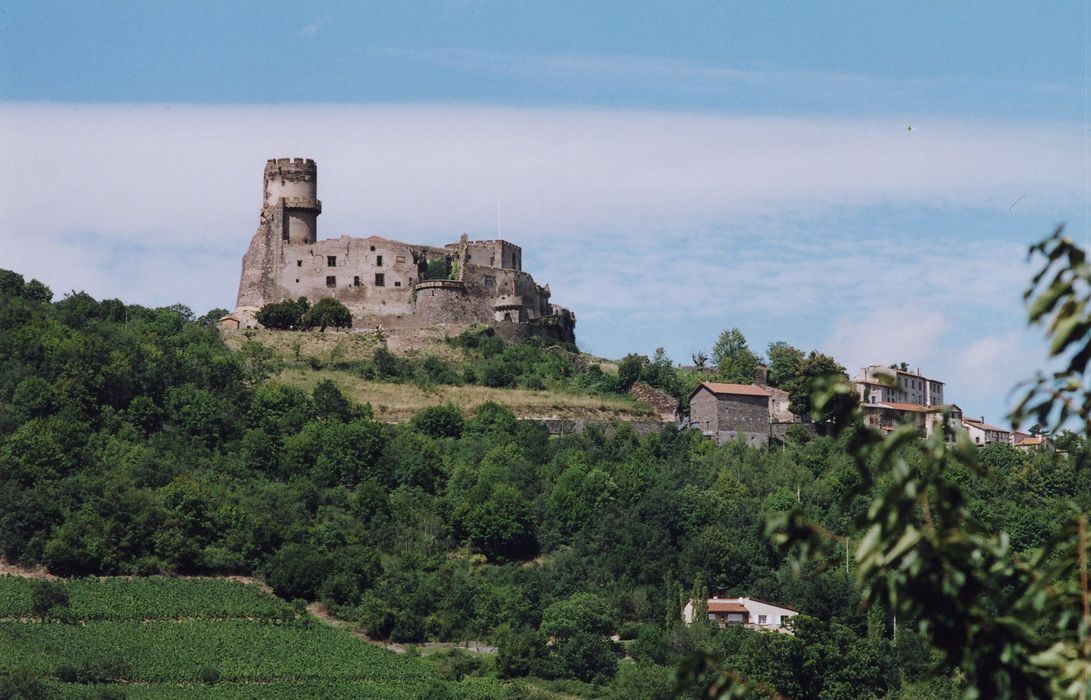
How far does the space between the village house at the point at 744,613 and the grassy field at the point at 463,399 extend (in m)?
12.9

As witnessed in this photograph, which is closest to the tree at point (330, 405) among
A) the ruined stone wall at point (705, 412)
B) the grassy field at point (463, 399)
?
the grassy field at point (463, 399)

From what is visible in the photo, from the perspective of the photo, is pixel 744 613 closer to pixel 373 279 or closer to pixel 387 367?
pixel 387 367

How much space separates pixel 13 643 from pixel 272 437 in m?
16.2

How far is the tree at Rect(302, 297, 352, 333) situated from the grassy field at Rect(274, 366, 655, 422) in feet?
10.6

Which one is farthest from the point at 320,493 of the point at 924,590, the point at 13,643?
the point at 924,590

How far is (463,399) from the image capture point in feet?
230

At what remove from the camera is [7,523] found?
191 feet

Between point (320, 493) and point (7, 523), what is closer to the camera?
point (7, 523)

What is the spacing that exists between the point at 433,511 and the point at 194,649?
11710 millimetres

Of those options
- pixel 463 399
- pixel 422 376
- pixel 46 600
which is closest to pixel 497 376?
pixel 463 399

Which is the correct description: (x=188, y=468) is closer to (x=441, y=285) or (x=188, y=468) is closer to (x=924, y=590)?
(x=441, y=285)

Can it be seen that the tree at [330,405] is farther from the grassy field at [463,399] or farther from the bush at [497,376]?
the bush at [497,376]

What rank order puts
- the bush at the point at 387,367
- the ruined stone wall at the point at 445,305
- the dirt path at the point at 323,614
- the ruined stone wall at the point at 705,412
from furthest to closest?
the ruined stone wall at the point at 445,305 < the bush at the point at 387,367 < the ruined stone wall at the point at 705,412 < the dirt path at the point at 323,614

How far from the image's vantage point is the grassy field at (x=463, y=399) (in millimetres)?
69438
